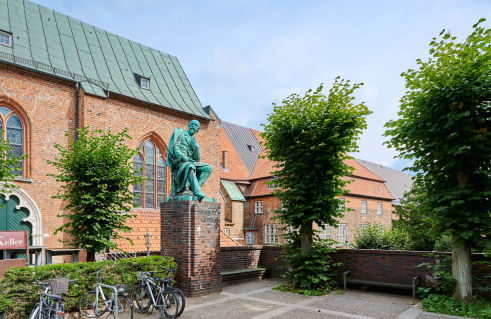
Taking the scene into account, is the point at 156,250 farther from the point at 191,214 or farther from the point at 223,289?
the point at 191,214

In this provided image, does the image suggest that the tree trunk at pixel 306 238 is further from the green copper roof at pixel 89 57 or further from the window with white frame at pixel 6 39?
the window with white frame at pixel 6 39

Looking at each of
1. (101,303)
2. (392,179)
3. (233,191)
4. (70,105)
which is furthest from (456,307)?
(392,179)

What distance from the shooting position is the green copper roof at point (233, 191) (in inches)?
1224

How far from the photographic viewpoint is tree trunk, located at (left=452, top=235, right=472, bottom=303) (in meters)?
7.93

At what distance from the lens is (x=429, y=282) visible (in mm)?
9188

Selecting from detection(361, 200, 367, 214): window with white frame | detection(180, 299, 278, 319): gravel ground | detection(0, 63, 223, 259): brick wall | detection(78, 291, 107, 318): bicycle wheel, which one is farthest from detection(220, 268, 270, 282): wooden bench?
detection(361, 200, 367, 214): window with white frame

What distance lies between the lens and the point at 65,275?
741cm

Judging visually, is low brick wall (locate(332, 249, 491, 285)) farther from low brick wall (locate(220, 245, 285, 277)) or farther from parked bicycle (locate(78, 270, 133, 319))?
parked bicycle (locate(78, 270, 133, 319))

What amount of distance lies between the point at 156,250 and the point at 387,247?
984cm

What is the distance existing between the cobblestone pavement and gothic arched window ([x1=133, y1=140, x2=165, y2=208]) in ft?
30.3

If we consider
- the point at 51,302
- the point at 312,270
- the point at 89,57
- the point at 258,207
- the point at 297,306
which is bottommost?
the point at 297,306

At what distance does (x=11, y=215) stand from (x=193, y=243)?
8.74 m

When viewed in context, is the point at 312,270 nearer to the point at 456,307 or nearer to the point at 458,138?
the point at 456,307

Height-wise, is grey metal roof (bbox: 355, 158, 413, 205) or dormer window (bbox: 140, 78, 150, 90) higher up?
dormer window (bbox: 140, 78, 150, 90)
